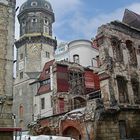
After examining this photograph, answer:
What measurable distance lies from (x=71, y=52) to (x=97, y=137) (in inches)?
957

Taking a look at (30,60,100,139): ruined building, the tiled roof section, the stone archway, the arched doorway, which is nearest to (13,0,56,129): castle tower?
(30,60,100,139): ruined building

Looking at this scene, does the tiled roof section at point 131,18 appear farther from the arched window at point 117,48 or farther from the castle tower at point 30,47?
the castle tower at point 30,47

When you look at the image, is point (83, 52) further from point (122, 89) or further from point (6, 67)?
point (6, 67)

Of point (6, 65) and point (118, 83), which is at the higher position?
point (6, 65)

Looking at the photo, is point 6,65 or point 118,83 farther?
point 118,83

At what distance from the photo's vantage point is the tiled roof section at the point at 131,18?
31811 mm

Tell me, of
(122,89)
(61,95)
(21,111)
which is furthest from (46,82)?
(122,89)

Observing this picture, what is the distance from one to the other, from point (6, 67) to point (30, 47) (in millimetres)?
29814

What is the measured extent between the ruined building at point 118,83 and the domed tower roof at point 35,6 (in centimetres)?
2577

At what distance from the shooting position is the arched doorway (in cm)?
2482

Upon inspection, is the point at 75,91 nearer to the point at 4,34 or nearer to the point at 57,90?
the point at 57,90

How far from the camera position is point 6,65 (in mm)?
19391

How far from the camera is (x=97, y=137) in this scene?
888 inches

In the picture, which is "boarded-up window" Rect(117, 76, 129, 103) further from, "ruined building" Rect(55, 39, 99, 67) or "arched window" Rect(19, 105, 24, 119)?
"arched window" Rect(19, 105, 24, 119)
